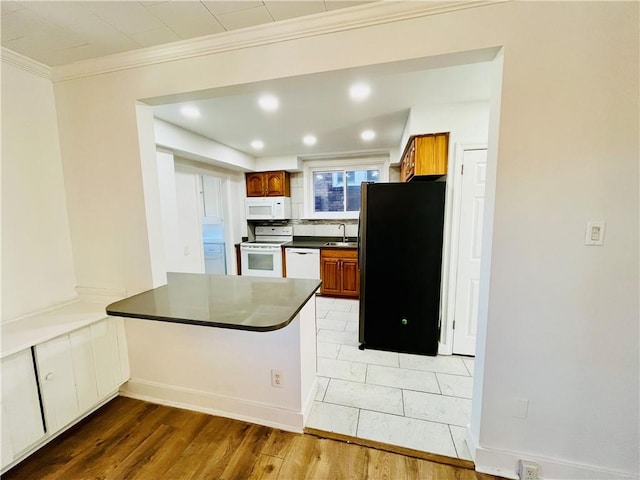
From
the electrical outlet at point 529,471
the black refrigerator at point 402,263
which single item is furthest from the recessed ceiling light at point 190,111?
the electrical outlet at point 529,471

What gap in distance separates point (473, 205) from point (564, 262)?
48.1 inches

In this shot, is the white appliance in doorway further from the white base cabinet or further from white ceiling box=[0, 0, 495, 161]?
the white base cabinet

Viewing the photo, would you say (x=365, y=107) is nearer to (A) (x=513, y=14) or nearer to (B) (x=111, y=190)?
(A) (x=513, y=14)

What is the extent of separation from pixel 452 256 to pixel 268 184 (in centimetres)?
333

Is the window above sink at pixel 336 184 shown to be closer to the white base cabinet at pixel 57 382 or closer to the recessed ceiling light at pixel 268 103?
the recessed ceiling light at pixel 268 103

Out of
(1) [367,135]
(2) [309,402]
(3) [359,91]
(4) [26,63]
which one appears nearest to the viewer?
(4) [26,63]

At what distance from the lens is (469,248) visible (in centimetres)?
237

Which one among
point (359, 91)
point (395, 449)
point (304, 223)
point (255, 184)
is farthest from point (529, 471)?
point (255, 184)

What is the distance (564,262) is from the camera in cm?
120

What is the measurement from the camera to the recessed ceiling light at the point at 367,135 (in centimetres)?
317

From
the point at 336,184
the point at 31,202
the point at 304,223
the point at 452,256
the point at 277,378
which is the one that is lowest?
the point at 277,378

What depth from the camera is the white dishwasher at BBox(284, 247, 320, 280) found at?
4.21 meters

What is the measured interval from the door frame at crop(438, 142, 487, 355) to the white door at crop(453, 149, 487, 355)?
28 millimetres

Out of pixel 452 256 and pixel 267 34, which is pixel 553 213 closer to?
pixel 452 256
